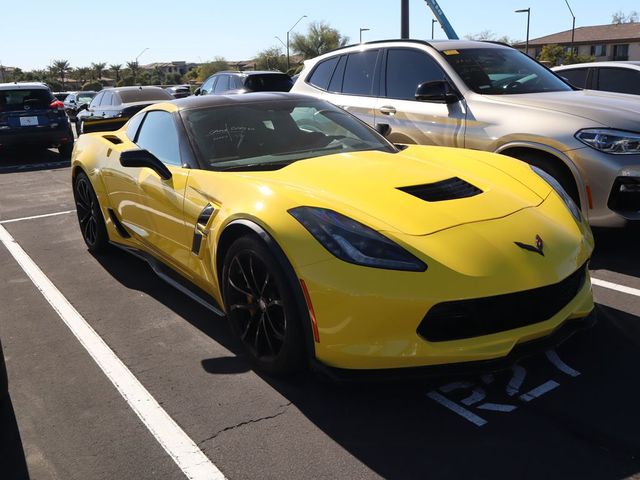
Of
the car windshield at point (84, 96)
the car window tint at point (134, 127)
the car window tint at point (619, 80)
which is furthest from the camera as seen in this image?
the car windshield at point (84, 96)

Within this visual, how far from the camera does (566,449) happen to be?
2.43 metres

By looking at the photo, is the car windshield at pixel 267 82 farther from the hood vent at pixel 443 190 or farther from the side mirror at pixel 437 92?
the hood vent at pixel 443 190

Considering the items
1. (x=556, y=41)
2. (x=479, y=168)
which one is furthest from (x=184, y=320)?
(x=556, y=41)

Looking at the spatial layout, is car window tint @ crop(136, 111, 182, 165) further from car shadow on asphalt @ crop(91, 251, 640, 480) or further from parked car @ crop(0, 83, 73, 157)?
parked car @ crop(0, 83, 73, 157)

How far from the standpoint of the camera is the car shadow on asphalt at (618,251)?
4.61 meters

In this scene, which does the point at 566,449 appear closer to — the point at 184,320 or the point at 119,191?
the point at 184,320

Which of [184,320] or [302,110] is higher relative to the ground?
[302,110]

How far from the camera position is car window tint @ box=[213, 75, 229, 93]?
13758 millimetres

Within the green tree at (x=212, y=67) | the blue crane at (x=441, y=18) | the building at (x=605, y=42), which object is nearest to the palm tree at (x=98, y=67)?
the green tree at (x=212, y=67)

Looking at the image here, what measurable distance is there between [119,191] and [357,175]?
2.14 metres

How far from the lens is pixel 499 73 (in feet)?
19.1

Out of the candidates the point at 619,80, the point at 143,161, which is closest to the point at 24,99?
the point at 143,161

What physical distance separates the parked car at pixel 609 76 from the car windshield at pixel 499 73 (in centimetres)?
215

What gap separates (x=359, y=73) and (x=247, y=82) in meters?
6.94
